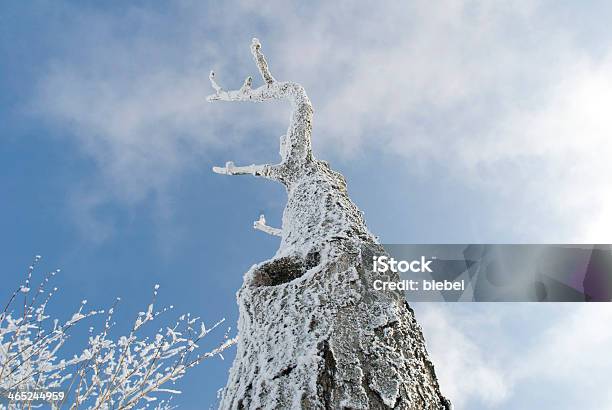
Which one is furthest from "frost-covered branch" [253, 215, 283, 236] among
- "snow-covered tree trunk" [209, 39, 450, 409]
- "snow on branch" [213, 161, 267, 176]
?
"snow-covered tree trunk" [209, 39, 450, 409]

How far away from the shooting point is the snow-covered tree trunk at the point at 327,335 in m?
1.28

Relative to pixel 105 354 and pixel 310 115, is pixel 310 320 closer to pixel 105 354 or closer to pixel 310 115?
pixel 310 115

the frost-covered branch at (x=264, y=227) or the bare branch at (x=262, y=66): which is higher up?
the bare branch at (x=262, y=66)

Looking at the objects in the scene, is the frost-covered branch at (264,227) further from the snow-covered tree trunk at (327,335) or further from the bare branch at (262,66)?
the snow-covered tree trunk at (327,335)

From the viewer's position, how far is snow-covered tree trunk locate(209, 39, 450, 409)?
4.18 ft

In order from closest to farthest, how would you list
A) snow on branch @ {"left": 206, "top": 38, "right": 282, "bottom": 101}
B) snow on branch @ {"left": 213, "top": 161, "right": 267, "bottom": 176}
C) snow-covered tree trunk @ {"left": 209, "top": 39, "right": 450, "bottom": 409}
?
snow-covered tree trunk @ {"left": 209, "top": 39, "right": 450, "bottom": 409}
snow on branch @ {"left": 213, "top": 161, "right": 267, "bottom": 176}
snow on branch @ {"left": 206, "top": 38, "right": 282, "bottom": 101}

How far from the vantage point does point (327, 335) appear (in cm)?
140

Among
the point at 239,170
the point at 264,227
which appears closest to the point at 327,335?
the point at 239,170

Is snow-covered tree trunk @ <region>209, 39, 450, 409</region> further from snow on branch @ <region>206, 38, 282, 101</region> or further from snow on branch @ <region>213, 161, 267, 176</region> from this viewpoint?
snow on branch @ <region>206, 38, 282, 101</region>

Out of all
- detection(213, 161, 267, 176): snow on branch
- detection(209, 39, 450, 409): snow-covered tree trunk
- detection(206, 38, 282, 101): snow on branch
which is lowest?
detection(209, 39, 450, 409): snow-covered tree trunk

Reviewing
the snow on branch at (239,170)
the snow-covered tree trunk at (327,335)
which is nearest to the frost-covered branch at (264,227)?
the snow on branch at (239,170)

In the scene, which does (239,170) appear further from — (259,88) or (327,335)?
(327,335)

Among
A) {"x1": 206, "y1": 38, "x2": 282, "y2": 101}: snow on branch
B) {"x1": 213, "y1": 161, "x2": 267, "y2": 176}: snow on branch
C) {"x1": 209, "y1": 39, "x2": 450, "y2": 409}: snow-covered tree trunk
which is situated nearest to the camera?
{"x1": 209, "y1": 39, "x2": 450, "y2": 409}: snow-covered tree trunk

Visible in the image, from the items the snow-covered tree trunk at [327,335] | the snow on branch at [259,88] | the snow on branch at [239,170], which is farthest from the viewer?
the snow on branch at [259,88]
